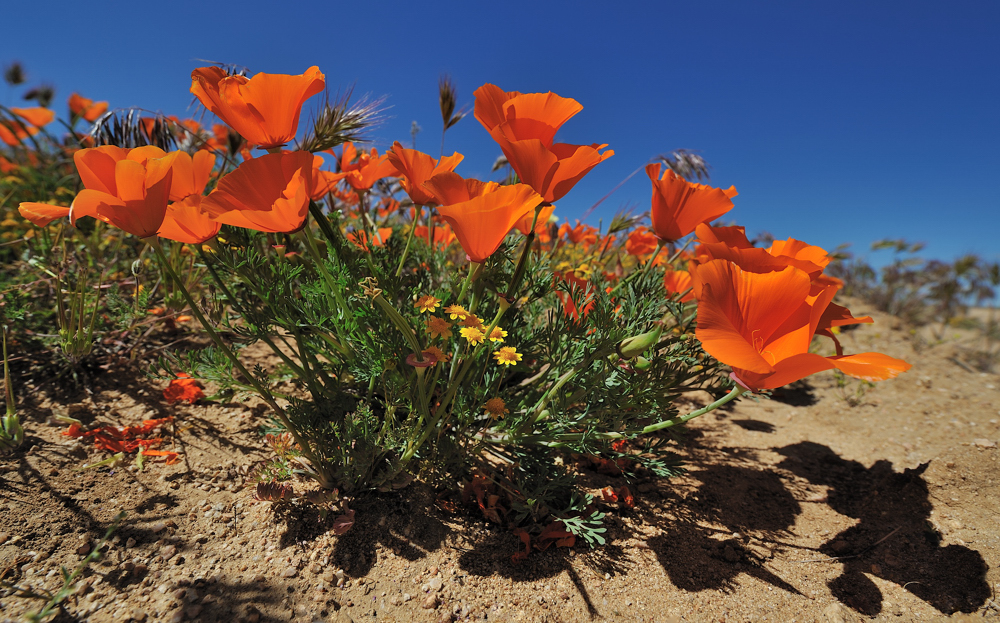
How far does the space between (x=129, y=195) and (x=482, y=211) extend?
2.58 ft

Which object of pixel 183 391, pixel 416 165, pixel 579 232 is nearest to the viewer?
pixel 416 165

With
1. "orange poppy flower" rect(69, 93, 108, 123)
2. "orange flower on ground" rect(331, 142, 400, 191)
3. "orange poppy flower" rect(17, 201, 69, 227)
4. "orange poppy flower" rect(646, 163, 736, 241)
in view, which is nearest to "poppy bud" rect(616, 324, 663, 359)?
"orange poppy flower" rect(646, 163, 736, 241)

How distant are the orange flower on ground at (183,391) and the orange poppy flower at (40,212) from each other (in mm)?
949

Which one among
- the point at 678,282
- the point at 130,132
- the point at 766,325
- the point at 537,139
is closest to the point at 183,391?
the point at 130,132

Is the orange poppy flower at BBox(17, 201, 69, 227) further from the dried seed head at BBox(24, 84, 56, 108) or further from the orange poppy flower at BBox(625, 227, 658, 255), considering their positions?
the dried seed head at BBox(24, 84, 56, 108)

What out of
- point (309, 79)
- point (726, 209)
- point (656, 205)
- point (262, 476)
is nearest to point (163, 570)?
point (262, 476)

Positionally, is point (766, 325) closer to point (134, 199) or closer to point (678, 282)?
point (678, 282)

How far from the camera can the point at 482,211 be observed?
0.91 m

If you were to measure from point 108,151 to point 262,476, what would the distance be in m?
1.07

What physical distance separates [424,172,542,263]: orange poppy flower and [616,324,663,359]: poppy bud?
16.6 inches

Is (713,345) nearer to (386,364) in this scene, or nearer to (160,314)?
(386,364)

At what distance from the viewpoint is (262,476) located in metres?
1.54

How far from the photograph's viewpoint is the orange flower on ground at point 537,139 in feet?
3.29

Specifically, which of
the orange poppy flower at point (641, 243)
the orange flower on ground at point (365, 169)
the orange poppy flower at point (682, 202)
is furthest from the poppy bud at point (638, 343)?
the orange poppy flower at point (641, 243)
